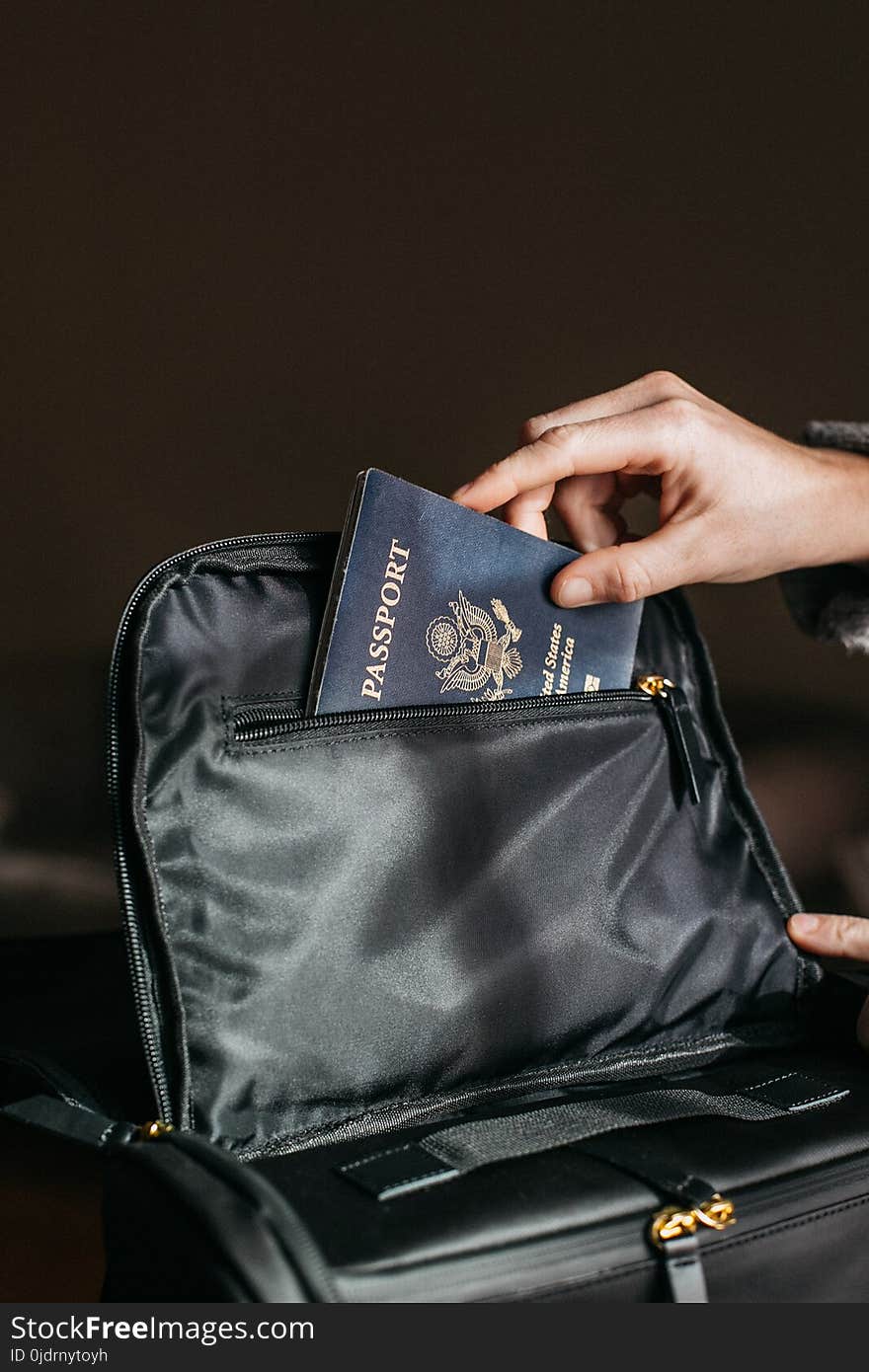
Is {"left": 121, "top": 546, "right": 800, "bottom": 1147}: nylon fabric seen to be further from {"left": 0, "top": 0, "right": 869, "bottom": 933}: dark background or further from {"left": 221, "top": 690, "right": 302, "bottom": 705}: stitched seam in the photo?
{"left": 0, "top": 0, "right": 869, "bottom": 933}: dark background

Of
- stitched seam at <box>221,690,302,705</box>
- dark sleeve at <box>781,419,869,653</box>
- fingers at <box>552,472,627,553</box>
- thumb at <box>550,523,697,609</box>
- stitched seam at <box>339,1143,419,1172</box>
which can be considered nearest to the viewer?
stitched seam at <box>339,1143,419,1172</box>

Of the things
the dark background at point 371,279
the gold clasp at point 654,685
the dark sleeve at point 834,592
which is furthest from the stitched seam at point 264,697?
the dark background at point 371,279

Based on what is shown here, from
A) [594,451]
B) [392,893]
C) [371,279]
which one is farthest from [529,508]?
[371,279]

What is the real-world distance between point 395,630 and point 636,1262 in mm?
366

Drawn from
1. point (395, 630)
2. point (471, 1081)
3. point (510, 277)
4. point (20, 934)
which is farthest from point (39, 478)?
point (471, 1081)

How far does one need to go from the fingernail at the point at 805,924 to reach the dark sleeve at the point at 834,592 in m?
0.27

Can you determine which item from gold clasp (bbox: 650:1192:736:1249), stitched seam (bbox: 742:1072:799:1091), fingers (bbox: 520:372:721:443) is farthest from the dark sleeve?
gold clasp (bbox: 650:1192:736:1249)

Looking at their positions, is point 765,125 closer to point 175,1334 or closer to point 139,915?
point 139,915

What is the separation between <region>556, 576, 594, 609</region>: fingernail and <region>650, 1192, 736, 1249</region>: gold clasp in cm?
37

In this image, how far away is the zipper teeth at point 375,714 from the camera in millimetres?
667

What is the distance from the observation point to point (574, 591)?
2.54 ft

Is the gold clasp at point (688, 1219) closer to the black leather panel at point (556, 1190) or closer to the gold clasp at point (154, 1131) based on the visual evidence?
the black leather panel at point (556, 1190)

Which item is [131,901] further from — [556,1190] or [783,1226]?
[783,1226]

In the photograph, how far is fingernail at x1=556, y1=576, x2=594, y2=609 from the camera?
77cm
